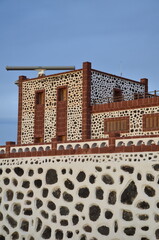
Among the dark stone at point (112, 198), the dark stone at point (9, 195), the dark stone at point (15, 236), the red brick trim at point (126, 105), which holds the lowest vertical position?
the dark stone at point (15, 236)

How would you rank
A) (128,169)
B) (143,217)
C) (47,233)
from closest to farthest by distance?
(143,217)
(128,169)
(47,233)

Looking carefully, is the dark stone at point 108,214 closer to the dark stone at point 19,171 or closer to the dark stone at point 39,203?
the dark stone at point 39,203

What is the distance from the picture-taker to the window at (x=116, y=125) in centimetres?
1562

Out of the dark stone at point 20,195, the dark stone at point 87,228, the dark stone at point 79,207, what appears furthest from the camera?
the dark stone at point 20,195

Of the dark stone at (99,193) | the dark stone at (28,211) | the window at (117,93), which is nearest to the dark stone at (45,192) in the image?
the dark stone at (28,211)

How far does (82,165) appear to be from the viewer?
1209 centimetres

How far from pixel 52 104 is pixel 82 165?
6055mm

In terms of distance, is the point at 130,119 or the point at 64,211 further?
the point at 130,119

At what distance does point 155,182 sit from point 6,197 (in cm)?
535

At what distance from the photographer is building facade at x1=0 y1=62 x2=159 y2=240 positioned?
35.8ft

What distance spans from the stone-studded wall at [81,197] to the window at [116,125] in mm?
3566

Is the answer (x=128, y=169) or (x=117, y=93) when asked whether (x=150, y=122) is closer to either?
A: (x=117, y=93)

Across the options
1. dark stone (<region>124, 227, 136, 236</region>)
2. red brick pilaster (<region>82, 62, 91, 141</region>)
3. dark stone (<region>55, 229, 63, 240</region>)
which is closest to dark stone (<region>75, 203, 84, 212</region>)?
dark stone (<region>55, 229, 63, 240</region>)

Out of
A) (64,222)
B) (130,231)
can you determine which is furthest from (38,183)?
(130,231)
